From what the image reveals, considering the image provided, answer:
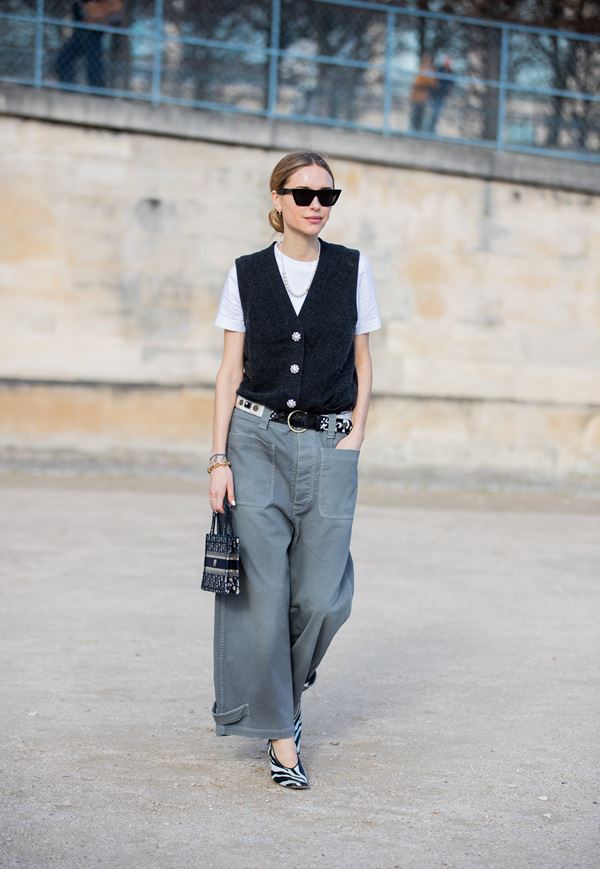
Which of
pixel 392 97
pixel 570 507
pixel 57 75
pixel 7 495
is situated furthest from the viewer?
pixel 392 97

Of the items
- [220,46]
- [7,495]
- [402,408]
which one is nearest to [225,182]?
[220,46]

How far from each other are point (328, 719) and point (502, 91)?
11170 mm

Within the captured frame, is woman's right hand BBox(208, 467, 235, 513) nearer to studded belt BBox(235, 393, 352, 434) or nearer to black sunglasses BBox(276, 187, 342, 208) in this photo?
studded belt BBox(235, 393, 352, 434)

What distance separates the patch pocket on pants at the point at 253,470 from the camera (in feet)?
15.0

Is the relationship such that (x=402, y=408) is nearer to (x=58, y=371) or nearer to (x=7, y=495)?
(x=58, y=371)

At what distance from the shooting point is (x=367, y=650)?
266 inches

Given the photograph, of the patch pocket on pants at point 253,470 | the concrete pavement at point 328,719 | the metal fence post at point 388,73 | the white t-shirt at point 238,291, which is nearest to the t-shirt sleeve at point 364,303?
the white t-shirt at point 238,291

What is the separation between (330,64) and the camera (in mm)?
15328

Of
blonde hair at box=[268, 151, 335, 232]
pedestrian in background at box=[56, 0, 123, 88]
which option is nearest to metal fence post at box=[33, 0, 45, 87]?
pedestrian in background at box=[56, 0, 123, 88]

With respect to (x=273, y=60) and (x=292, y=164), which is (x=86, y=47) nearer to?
(x=273, y=60)

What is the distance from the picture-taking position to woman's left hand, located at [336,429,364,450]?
15.3ft

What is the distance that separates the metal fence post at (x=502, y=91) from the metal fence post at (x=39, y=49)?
189 inches

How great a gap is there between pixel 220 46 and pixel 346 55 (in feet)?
5.05

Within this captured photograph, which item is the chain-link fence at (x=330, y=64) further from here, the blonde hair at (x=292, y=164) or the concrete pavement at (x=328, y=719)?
the blonde hair at (x=292, y=164)
